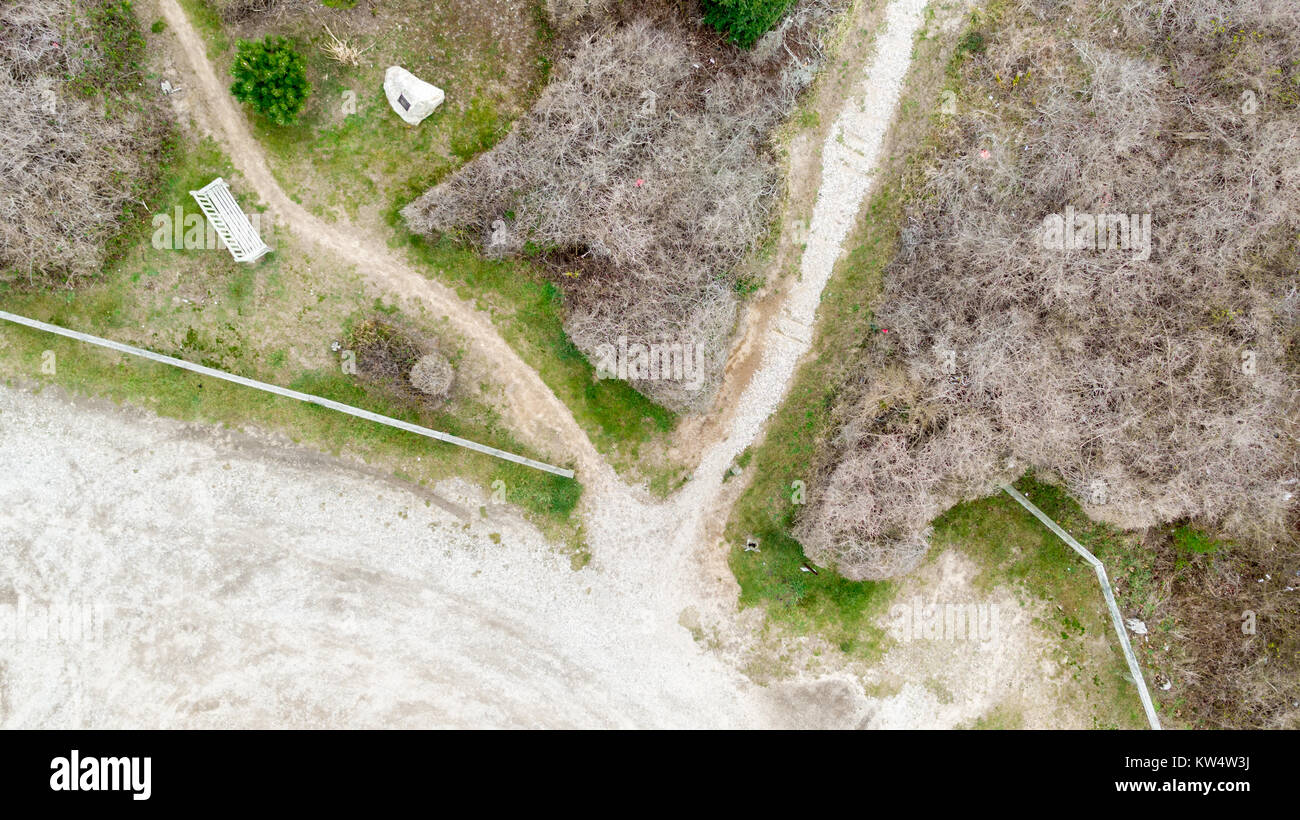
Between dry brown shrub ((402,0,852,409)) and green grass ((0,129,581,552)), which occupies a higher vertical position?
dry brown shrub ((402,0,852,409))

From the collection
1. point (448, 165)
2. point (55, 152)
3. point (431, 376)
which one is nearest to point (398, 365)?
point (431, 376)

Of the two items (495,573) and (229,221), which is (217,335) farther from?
(495,573)

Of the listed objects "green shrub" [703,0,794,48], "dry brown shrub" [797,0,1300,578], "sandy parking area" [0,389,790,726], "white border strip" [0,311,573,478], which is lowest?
"sandy parking area" [0,389,790,726]

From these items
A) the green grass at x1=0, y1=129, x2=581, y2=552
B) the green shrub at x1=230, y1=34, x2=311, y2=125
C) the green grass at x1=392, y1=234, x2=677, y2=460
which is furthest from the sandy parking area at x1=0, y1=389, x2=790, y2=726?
the green shrub at x1=230, y1=34, x2=311, y2=125

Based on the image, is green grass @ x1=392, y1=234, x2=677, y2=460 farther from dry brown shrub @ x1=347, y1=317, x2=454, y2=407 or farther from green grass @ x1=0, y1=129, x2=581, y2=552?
green grass @ x1=0, y1=129, x2=581, y2=552
